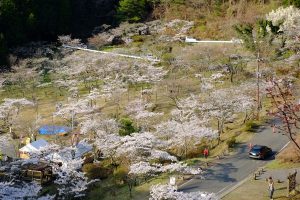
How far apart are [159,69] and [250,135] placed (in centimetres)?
1251

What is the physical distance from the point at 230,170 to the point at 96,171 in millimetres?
7080

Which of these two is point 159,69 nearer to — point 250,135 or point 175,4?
point 250,135

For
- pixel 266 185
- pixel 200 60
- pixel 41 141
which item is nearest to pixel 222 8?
pixel 200 60

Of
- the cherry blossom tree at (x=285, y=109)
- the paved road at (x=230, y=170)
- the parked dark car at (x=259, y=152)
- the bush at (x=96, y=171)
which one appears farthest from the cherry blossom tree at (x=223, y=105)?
the cherry blossom tree at (x=285, y=109)

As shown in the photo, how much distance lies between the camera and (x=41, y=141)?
27.9 metres

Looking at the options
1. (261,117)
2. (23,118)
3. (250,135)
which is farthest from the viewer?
(23,118)

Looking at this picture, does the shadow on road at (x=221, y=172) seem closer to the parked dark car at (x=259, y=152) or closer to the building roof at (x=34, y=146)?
the parked dark car at (x=259, y=152)

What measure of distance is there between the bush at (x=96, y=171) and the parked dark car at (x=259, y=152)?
7.51 m

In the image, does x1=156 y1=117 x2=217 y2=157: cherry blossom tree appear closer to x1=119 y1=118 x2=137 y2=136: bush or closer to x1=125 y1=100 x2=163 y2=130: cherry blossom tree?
x1=119 y1=118 x2=137 y2=136: bush

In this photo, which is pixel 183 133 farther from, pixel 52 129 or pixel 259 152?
pixel 52 129

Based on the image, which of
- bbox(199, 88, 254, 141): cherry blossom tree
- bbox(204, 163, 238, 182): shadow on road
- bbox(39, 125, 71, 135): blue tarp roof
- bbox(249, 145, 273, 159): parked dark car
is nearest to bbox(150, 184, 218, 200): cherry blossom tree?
bbox(204, 163, 238, 182): shadow on road

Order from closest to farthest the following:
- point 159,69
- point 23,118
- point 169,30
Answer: point 23,118 < point 159,69 < point 169,30

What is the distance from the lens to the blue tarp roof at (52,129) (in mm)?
30203

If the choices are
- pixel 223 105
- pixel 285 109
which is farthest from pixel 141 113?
pixel 285 109
